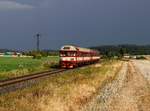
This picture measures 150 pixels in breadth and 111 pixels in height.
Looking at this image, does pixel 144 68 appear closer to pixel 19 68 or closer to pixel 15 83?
pixel 19 68

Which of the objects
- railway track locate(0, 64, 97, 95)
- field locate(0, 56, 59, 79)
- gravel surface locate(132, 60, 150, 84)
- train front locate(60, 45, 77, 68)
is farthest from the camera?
train front locate(60, 45, 77, 68)

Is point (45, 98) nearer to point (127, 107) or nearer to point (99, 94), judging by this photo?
point (127, 107)

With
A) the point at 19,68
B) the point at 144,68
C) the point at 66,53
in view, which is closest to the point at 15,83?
the point at 19,68

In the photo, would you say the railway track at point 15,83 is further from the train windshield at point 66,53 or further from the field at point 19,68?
the train windshield at point 66,53

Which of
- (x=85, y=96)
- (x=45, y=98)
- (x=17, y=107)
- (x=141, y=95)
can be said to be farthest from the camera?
(x=141, y=95)

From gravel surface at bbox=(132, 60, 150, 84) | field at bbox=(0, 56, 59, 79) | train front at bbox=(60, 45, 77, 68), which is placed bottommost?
gravel surface at bbox=(132, 60, 150, 84)

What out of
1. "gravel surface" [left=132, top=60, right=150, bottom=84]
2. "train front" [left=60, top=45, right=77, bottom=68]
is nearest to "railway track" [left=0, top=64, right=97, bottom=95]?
"gravel surface" [left=132, top=60, right=150, bottom=84]

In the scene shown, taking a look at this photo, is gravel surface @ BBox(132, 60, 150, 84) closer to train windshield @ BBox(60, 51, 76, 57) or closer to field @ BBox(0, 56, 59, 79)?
train windshield @ BBox(60, 51, 76, 57)

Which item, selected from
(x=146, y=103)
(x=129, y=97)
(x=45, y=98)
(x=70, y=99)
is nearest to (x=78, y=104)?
(x=70, y=99)

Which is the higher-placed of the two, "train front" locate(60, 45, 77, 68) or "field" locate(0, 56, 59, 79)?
"train front" locate(60, 45, 77, 68)

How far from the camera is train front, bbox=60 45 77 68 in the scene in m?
66.4

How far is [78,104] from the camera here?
65.8ft

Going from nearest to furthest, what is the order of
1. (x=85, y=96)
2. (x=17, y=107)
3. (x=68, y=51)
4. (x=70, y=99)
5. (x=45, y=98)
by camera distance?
(x=17, y=107) → (x=45, y=98) → (x=70, y=99) → (x=85, y=96) → (x=68, y=51)

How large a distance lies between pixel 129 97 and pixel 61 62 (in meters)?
44.5
